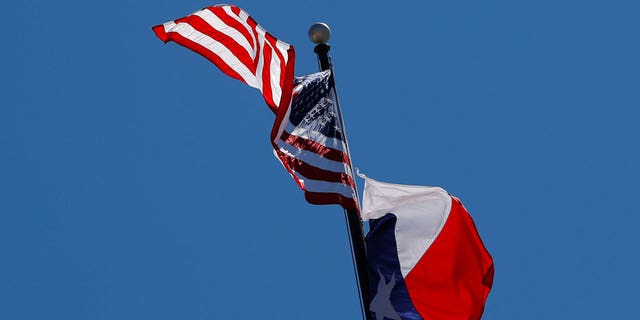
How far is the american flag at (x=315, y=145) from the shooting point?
1205 cm

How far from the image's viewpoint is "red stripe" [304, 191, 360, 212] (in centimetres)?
1193

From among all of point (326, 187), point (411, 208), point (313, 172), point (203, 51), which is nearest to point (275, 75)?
point (203, 51)

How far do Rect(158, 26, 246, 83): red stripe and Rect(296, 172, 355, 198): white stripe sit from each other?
9.05 ft

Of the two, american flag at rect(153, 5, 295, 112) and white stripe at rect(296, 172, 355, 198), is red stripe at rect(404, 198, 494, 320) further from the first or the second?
american flag at rect(153, 5, 295, 112)

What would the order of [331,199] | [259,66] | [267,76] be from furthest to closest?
[267,76] < [259,66] < [331,199]

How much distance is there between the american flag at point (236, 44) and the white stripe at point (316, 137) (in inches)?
37.5

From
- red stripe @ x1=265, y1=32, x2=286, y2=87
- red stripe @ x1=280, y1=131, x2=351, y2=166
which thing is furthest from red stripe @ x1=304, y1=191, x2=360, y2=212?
red stripe @ x1=265, y1=32, x2=286, y2=87

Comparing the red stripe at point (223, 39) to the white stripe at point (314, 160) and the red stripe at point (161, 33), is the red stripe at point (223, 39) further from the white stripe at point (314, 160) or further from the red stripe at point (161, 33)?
the white stripe at point (314, 160)

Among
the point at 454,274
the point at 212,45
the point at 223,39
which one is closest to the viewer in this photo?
the point at 454,274

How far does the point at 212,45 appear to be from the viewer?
A: 46.8 feet

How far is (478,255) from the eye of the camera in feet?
45.8

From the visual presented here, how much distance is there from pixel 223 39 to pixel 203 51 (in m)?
0.42

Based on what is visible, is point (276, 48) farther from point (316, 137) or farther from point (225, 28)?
point (316, 137)

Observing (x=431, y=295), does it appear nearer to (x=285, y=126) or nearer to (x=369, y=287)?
(x=369, y=287)
